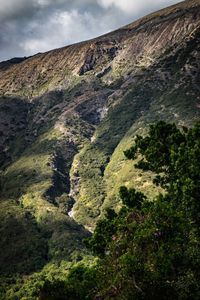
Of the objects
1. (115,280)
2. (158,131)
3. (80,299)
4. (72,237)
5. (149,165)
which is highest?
(158,131)

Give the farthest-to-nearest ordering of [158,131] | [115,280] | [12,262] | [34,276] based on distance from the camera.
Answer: [12,262] < [34,276] < [158,131] < [115,280]

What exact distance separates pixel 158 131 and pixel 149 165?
3626 millimetres

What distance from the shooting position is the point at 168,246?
31.5 metres

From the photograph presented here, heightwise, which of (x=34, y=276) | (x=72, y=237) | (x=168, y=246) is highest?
(x=168, y=246)

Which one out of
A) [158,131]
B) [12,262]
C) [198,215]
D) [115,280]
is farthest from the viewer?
[12,262]

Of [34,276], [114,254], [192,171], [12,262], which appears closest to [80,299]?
[114,254]

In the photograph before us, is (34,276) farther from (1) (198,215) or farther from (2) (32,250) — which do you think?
(1) (198,215)

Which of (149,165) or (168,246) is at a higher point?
(149,165)

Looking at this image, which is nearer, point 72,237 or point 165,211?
point 165,211

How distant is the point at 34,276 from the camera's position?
584ft

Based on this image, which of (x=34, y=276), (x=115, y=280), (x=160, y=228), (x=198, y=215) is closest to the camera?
(x=115, y=280)

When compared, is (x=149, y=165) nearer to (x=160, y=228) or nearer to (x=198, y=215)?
(x=198, y=215)

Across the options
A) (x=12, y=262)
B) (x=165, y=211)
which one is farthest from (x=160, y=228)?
(x=12, y=262)

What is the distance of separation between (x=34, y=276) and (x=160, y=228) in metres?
153
